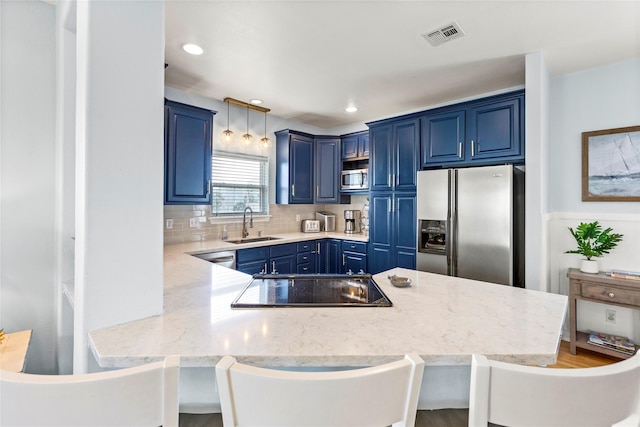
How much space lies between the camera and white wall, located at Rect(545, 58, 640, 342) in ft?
8.74

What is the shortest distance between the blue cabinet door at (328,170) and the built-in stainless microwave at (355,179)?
0.10m

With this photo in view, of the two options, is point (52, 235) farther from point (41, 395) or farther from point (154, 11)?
point (41, 395)

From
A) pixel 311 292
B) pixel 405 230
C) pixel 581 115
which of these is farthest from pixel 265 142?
pixel 581 115

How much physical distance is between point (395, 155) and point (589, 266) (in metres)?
2.16

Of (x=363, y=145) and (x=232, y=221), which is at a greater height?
(x=363, y=145)

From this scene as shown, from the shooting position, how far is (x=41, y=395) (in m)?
0.61

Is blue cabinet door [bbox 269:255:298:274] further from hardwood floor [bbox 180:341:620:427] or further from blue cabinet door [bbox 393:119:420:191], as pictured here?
hardwood floor [bbox 180:341:620:427]

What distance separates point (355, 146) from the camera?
175 inches

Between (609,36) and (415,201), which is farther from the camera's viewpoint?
(415,201)

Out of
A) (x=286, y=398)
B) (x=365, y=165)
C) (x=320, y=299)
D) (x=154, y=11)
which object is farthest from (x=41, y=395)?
(x=365, y=165)

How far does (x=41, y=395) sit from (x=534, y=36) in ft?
10.5

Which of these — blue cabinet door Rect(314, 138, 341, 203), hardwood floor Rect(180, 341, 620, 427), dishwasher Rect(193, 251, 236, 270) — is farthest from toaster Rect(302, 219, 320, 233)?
hardwood floor Rect(180, 341, 620, 427)

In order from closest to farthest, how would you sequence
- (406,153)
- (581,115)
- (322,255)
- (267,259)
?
(581,115) → (267,259) → (406,153) → (322,255)

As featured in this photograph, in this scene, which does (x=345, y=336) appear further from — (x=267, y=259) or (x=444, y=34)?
(x=267, y=259)
